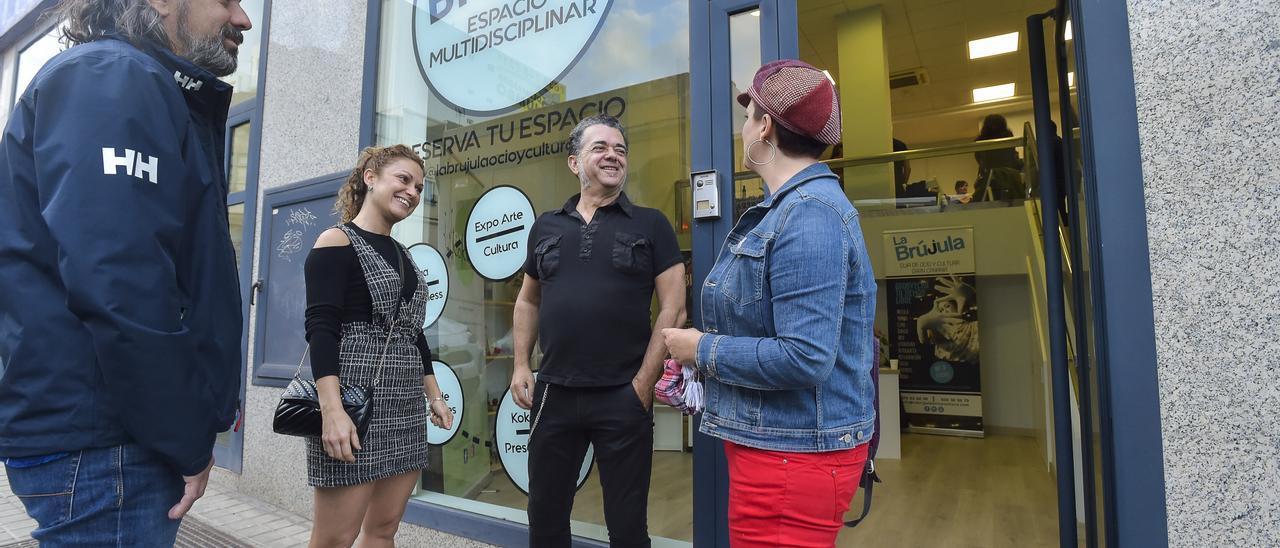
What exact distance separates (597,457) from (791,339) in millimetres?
1078

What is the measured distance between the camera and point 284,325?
13.7 ft

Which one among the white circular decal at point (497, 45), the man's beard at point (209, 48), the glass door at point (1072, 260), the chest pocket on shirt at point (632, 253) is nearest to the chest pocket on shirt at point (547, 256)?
the chest pocket on shirt at point (632, 253)

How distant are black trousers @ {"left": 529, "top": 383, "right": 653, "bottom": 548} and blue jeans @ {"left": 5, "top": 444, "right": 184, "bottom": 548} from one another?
3.74ft

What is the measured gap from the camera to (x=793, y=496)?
4.30 ft

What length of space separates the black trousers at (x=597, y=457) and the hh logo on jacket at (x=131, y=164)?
1.29m

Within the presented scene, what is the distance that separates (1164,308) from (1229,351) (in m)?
0.16

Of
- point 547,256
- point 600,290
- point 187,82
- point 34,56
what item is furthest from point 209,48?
point 34,56

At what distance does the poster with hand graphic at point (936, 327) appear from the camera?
275 inches

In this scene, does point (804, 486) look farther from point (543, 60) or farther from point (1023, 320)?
point (1023, 320)

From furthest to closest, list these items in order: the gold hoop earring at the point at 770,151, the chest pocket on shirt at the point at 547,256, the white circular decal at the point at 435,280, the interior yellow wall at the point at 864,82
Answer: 1. the interior yellow wall at the point at 864,82
2. the white circular decal at the point at 435,280
3. the chest pocket on shirt at the point at 547,256
4. the gold hoop earring at the point at 770,151

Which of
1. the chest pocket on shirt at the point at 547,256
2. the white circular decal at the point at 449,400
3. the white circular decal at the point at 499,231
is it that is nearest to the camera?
the chest pocket on shirt at the point at 547,256

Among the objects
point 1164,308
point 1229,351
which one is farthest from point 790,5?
point 1229,351

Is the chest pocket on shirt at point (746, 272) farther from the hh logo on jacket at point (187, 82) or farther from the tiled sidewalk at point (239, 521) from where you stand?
the tiled sidewalk at point (239, 521)

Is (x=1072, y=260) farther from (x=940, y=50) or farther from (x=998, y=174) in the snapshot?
(x=940, y=50)
